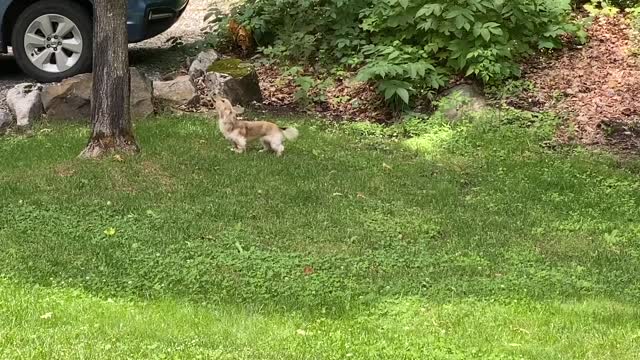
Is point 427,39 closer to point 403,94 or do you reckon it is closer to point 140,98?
point 403,94

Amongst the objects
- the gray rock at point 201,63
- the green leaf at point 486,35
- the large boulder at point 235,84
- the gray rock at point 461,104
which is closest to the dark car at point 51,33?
the gray rock at point 201,63

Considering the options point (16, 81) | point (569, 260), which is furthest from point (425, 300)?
point (16, 81)

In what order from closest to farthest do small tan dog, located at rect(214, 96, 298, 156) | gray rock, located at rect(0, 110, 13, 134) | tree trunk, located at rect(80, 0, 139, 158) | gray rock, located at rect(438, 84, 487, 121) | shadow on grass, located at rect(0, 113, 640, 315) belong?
1. shadow on grass, located at rect(0, 113, 640, 315)
2. tree trunk, located at rect(80, 0, 139, 158)
3. small tan dog, located at rect(214, 96, 298, 156)
4. gray rock, located at rect(0, 110, 13, 134)
5. gray rock, located at rect(438, 84, 487, 121)

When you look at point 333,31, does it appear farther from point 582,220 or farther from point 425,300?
point 425,300

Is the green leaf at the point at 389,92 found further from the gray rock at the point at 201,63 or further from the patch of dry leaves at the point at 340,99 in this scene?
the gray rock at the point at 201,63

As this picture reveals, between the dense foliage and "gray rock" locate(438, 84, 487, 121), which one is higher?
the dense foliage

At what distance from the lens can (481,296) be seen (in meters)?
4.78

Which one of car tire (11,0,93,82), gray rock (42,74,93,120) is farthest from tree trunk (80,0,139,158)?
car tire (11,0,93,82)

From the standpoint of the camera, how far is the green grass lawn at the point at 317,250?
416 cm

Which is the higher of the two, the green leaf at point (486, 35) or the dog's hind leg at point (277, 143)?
the green leaf at point (486, 35)

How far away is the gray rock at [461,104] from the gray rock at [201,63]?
2820 mm

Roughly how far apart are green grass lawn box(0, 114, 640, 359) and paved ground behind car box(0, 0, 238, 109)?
7.67ft

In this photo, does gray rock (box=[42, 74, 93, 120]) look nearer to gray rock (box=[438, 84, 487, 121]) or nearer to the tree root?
the tree root

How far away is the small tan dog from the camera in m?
7.19
